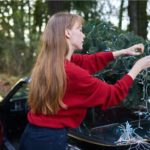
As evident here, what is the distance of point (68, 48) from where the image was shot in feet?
4.57

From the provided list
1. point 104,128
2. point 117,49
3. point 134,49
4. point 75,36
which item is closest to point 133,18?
point 117,49

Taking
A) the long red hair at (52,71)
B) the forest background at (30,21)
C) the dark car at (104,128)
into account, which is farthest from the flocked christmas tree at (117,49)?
the forest background at (30,21)

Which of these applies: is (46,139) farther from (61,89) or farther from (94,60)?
(94,60)

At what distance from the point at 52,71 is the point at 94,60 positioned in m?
→ 0.64

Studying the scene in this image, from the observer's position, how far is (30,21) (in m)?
11.0

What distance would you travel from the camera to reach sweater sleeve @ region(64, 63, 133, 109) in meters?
1.26

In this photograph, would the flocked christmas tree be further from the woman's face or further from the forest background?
the forest background

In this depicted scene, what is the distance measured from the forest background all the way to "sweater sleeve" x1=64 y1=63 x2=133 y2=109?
16.3 ft

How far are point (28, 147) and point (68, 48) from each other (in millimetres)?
826

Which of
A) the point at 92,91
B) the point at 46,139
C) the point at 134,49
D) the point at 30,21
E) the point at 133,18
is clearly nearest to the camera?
the point at 92,91

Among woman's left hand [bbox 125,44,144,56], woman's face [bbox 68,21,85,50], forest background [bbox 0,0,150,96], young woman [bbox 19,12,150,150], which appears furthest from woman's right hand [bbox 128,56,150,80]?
forest background [bbox 0,0,150,96]

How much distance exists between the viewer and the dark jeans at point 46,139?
1.37 meters

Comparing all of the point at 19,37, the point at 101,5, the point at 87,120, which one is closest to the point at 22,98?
the point at 87,120

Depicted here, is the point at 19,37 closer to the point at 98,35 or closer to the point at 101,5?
the point at 101,5
